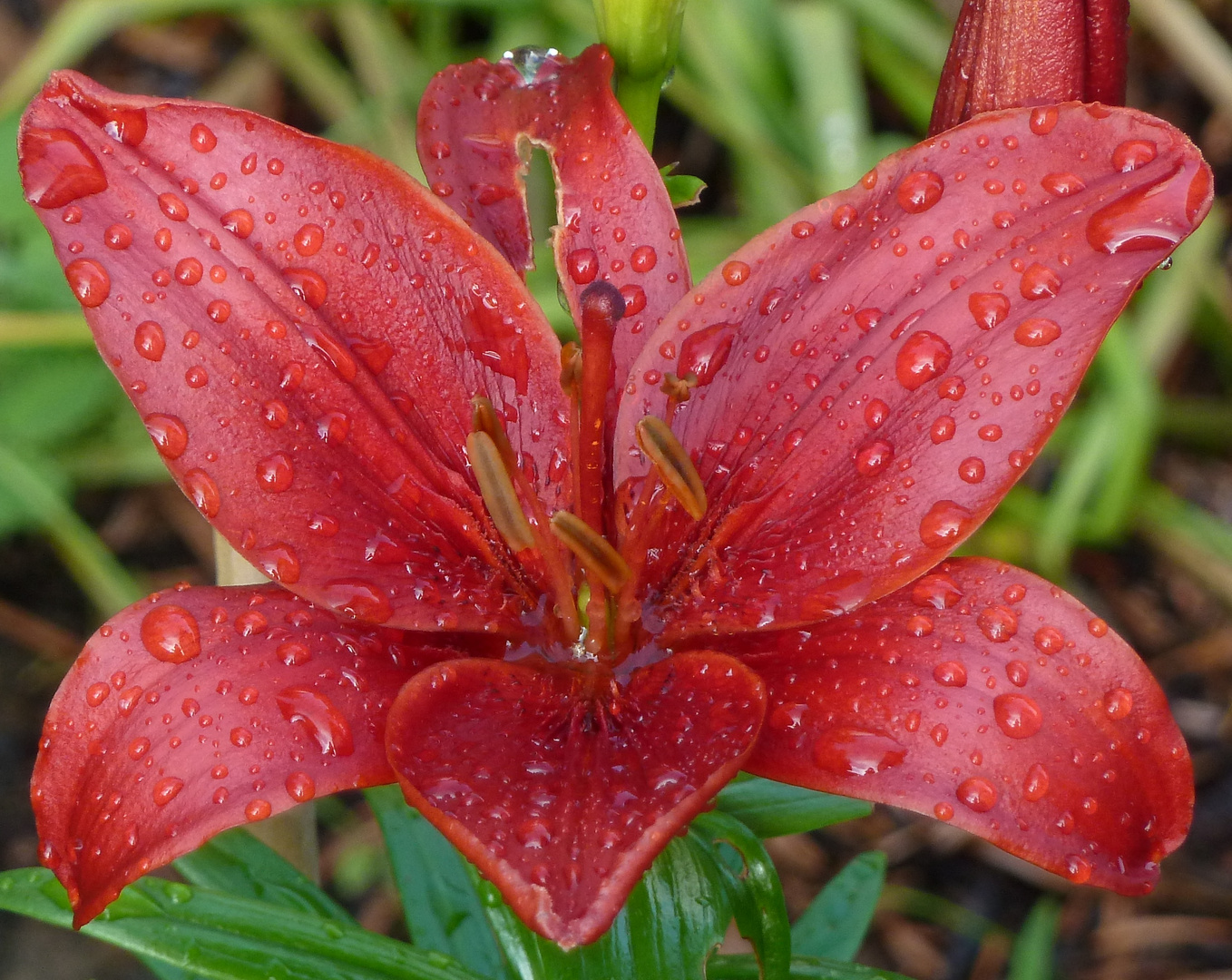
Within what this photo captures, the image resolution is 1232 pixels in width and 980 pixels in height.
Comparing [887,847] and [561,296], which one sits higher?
[561,296]

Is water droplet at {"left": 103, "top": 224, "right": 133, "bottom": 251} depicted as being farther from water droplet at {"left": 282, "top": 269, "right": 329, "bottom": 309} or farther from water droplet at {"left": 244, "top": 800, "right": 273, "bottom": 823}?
water droplet at {"left": 244, "top": 800, "right": 273, "bottom": 823}

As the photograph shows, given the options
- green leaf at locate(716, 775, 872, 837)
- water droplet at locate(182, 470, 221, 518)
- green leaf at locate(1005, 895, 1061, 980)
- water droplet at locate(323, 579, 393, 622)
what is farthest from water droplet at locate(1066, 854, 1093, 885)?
green leaf at locate(1005, 895, 1061, 980)


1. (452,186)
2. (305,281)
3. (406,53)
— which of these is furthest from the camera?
(406,53)

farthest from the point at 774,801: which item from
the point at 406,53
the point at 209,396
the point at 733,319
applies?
the point at 406,53

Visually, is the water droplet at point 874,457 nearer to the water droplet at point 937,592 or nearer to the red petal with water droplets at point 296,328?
the water droplet at point 937,592

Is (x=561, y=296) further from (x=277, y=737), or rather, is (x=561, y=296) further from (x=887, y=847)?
(x=887, y=847)

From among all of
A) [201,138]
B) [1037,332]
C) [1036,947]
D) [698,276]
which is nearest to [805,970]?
[1037,332]

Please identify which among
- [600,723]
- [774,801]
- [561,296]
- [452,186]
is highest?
[452,186]
